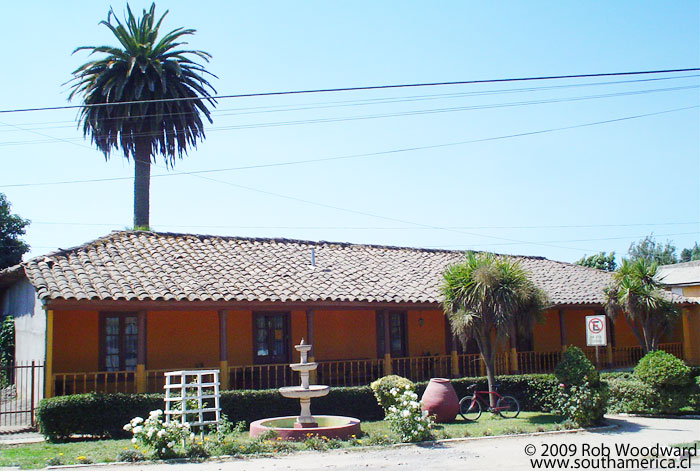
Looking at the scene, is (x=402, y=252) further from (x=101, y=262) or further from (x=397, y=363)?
(x=101, y=262)

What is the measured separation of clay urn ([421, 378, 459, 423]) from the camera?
15914 millimetres

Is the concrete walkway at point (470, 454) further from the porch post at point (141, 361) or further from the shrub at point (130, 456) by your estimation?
the porch post at point (141, 361)

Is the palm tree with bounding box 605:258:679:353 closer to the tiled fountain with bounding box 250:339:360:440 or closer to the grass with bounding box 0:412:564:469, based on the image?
the grass with bounding box 0:412:564:469

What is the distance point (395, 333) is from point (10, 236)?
24055 millimetres

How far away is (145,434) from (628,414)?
1252cm

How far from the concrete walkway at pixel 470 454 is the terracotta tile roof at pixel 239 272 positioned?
543cm

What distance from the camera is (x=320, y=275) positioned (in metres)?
19.9

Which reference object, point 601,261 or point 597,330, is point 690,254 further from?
point 597,330

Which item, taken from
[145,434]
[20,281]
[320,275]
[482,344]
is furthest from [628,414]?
[20,281]

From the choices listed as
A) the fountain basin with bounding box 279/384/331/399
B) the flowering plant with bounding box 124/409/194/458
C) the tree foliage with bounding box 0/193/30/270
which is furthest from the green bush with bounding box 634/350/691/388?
the tree foliage with bounding box 0/193/30/270

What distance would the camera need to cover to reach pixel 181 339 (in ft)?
60.8

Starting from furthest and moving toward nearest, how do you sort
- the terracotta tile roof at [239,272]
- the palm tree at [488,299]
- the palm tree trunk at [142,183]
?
the palm tree trunk at [142,183] → the palm tree at [488,299] → the terracotta tile roof at [239,272]

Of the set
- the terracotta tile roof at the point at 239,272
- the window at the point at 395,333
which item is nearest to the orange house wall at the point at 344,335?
the window at the point at 395,333

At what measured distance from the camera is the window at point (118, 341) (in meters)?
17.2
